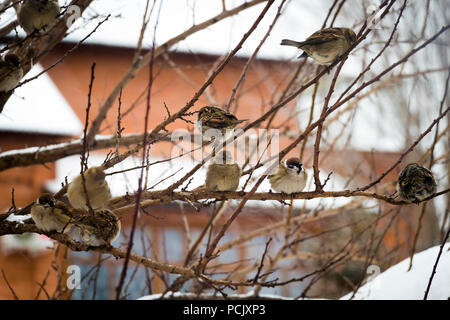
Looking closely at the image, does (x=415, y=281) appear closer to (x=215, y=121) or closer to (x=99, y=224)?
(x=215, y=121)

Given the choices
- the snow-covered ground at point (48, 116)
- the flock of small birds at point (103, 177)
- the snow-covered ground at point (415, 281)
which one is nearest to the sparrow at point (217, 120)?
the flock of small birds at point (103, 177)

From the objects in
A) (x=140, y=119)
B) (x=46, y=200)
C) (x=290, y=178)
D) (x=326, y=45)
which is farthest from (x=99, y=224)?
(x=140, y=119)

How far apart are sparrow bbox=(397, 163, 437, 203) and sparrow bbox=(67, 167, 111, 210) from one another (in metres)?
1.53

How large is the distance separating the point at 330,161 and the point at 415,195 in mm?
4153

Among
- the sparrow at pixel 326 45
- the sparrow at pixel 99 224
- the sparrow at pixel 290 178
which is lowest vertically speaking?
the sparrow at pixel 99 224

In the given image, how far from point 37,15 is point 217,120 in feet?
4.11

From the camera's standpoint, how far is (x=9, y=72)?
2.50 meters

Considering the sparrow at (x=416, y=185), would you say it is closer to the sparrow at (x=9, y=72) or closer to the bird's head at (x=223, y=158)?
the bird's head at (x=223, y=158)

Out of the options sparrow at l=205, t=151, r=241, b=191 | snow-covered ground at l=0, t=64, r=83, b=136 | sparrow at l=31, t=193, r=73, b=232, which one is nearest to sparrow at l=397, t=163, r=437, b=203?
sparrow at l=205, t=151, r=241, b=191

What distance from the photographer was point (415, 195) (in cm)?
226

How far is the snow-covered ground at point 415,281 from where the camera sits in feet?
8.48

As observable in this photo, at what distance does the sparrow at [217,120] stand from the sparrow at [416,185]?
0.95 metres

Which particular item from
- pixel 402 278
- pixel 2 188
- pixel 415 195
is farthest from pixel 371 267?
pixel 2 188
